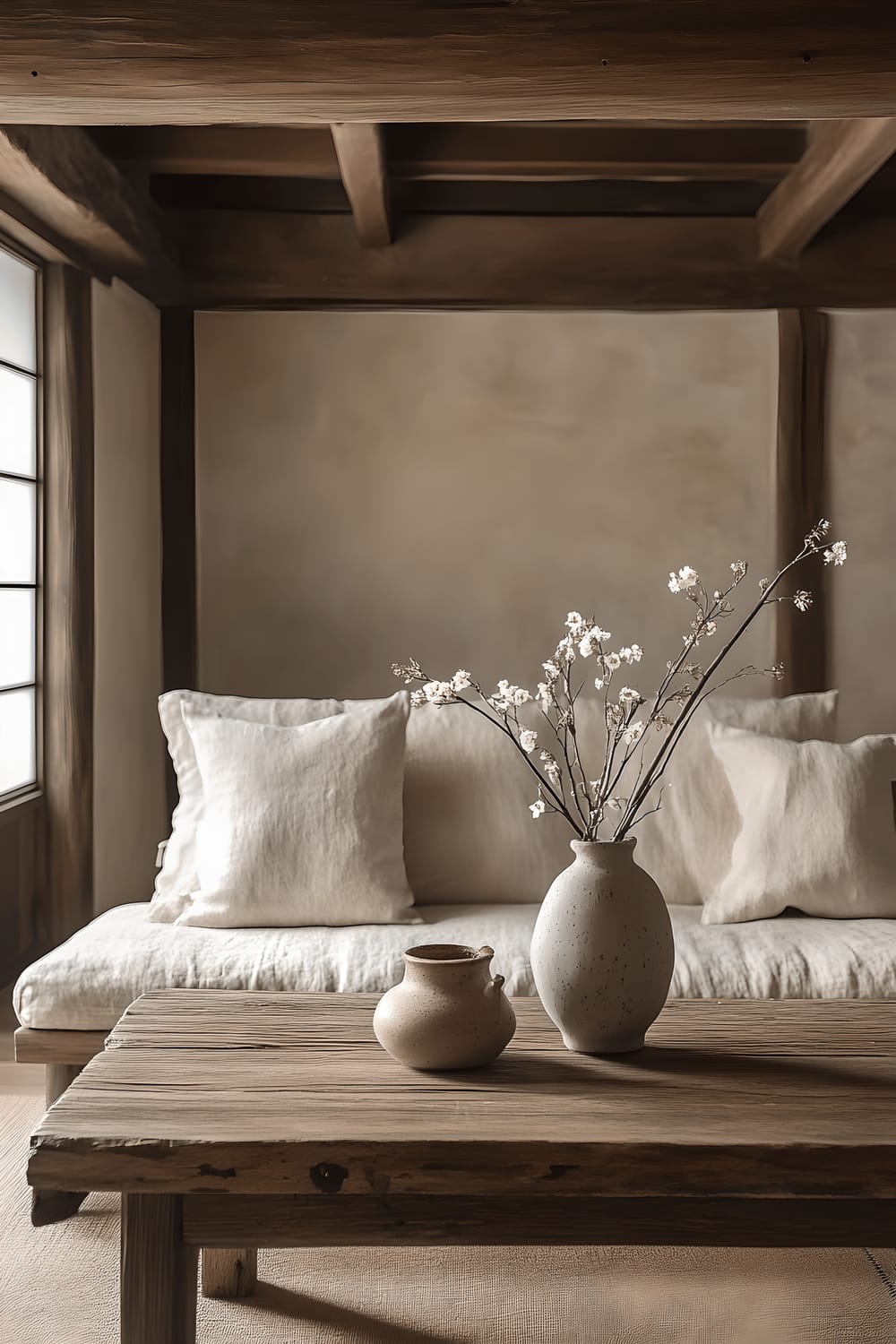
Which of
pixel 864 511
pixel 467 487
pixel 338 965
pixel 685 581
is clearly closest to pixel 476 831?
pixel 338 965

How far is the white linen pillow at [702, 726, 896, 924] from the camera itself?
2670 mm

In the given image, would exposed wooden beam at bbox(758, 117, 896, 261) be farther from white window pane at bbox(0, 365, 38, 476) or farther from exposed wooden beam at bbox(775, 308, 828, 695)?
white window pane at bbox(0, 365, 38, 476)

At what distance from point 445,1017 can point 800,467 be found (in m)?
3.21

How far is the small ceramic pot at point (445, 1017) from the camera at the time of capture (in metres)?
1.58

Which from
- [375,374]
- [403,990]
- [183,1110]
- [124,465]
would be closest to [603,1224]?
[403,990]

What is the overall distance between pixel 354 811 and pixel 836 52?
180 centimetres

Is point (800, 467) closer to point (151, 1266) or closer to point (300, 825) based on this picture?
point (300, 825)

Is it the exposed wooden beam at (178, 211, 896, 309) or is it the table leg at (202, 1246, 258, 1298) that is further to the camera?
the exposed wooden beam at (178, 211, 896, 309)

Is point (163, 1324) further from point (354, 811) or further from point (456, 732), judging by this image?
point (456, 732)

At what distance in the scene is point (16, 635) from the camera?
3.51m

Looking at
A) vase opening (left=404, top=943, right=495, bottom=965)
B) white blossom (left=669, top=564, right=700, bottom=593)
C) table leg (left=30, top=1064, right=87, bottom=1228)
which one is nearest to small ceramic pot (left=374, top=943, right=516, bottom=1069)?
vase opening (left=404, top=943, right=495, bottom=965)

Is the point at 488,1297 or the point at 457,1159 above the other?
the point at 457,1159

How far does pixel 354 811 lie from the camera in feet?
8.71

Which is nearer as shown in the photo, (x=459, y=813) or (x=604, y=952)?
(x=604, y=952)
